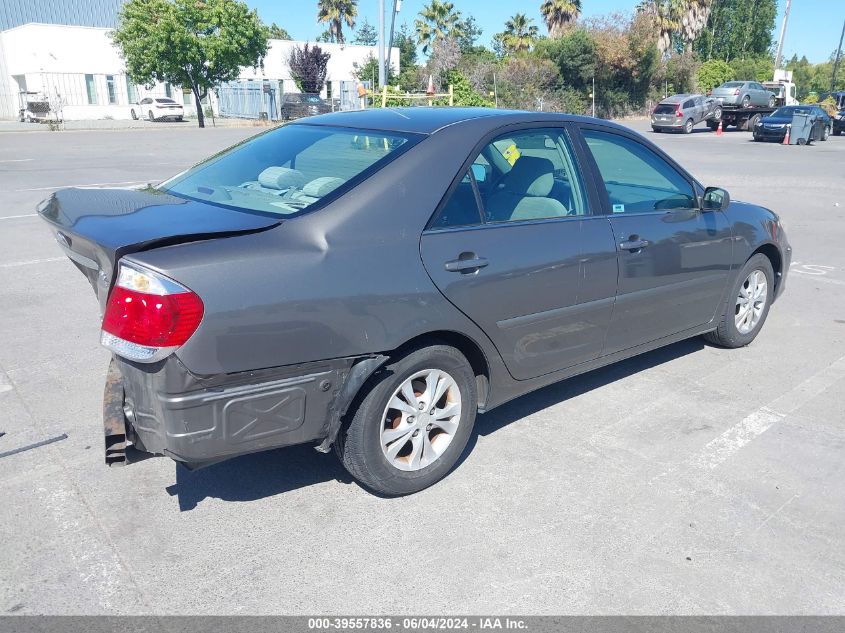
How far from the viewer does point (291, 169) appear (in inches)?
150

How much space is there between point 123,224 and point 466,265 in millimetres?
1484

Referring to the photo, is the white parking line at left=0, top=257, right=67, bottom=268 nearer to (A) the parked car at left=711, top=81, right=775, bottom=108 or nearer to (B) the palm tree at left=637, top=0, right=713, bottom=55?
(A) the parked car at left=711, top=81, right=775, bottom=108

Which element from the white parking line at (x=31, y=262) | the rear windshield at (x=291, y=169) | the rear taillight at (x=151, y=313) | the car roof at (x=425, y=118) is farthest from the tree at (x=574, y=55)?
the rear taillight at (x=151, y=313)

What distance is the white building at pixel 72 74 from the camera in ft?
145

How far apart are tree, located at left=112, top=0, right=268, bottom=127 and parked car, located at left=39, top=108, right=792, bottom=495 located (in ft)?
118

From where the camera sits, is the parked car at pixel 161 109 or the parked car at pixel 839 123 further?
the parked car at pixel 161 109

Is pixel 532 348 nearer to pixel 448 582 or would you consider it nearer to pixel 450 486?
pixel 450 486

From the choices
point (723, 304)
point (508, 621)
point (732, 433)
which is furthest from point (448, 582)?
point (723, 304)

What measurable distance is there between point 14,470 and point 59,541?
0.76 metres

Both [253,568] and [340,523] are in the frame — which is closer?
[253,568]

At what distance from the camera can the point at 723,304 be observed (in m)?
5.24

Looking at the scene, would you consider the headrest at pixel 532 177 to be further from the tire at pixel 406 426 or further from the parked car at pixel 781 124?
the parked car at pixel 781 124

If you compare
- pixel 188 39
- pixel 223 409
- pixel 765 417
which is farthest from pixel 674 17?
pixel 223 409

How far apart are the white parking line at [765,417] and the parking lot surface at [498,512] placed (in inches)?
0.7
